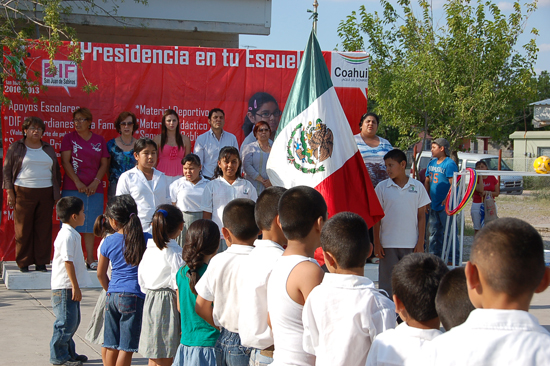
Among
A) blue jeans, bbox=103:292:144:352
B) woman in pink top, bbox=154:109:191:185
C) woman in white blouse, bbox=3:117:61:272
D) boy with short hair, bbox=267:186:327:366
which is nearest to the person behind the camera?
boy with short hair, bbox=267:186:327:366

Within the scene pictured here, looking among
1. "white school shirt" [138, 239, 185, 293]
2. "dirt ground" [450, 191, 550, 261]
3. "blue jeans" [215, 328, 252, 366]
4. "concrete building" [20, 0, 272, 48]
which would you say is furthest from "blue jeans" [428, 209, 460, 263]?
"blue jeans" [215, 328, 252, 366]

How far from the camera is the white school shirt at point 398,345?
6.61 ft

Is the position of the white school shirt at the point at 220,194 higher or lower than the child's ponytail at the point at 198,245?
higher

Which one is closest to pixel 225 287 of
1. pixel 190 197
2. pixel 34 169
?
pixel 190 197

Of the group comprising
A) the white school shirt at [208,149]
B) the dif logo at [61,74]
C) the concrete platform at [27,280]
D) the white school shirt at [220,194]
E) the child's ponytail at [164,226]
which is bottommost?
the concrete platform at [27,280]

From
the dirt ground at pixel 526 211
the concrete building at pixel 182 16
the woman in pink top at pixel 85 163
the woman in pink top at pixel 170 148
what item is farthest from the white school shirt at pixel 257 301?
the dirt ground at pixel 526 211

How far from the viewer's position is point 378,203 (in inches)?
215

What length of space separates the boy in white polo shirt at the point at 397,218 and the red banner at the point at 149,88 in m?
2.74

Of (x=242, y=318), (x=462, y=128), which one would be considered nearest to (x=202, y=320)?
(x=242, y=318)

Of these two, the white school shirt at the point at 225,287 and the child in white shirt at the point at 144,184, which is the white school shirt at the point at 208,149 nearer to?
the child in white shirt at the point at 144,184

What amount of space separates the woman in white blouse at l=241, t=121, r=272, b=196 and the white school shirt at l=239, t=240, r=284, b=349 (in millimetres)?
4214

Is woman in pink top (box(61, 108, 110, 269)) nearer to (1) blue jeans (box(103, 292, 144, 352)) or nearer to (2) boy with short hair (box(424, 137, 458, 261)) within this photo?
(1) blue jeans (box(103, 292, 144, 352))

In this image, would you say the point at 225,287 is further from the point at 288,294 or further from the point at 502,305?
the point at 502,305

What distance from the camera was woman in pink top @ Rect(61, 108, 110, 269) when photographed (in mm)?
7000
